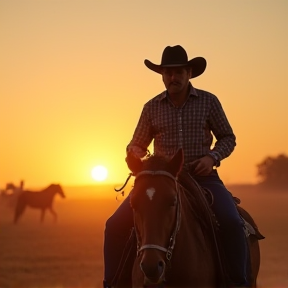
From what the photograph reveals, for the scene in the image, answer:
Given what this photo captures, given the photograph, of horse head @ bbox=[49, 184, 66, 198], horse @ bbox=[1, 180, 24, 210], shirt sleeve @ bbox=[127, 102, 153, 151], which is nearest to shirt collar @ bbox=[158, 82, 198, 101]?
shirt sleeve @ bbox=[127, 102, 153, 151]

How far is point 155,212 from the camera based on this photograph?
21.6 ft

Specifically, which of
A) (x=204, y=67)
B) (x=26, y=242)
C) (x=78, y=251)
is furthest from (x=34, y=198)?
(x=204, y=67)

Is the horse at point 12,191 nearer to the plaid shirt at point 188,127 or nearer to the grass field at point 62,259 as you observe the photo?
the grass field at point 62,259

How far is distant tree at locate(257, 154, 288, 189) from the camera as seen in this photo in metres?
110

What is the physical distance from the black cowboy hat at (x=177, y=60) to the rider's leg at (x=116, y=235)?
5.18 feet

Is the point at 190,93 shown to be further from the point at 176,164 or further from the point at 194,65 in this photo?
the point at 176,164

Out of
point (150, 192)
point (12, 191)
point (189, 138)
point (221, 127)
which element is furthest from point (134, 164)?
point (12, 191)

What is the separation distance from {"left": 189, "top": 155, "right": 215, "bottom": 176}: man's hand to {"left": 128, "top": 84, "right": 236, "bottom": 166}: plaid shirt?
0.21 meters

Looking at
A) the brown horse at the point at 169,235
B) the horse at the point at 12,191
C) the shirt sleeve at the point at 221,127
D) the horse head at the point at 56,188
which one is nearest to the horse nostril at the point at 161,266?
the brown horse at the point at 169,235

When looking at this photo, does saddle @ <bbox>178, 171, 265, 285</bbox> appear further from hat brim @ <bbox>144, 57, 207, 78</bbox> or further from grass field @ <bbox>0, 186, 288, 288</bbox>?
grass field @ <bbox>0, 186, 288, 288</bbox>

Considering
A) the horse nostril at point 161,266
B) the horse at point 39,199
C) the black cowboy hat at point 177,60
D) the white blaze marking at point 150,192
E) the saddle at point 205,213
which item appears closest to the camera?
the horse nostril at point 161,266

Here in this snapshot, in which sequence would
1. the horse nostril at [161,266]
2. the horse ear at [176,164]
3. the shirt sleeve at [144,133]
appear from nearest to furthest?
1. the horse nostril at [161,266]
2. the horse ear at [176,164]
3. the shirt sleeve at [144,133]

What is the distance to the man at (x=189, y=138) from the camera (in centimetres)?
758

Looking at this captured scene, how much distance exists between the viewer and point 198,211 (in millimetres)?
7508
